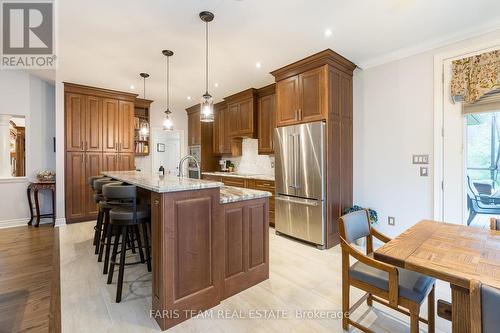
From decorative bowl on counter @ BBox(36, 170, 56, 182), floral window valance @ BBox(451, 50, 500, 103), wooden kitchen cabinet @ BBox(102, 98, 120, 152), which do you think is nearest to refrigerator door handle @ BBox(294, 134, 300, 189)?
floral window valance @ BBox(451, 50, 500, 103)

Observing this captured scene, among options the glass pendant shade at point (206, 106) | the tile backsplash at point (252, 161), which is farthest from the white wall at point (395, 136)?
the glass pendant shade at point (206, 106)

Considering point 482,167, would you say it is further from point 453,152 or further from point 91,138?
point 91,138

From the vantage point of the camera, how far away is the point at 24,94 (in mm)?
4473

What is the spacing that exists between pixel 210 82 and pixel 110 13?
7.28 feet

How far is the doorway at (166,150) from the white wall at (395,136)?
4454mm

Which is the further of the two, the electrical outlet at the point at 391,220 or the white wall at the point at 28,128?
the white wall at the point at 28,128

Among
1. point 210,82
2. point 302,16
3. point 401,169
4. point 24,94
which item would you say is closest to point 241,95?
point 210,82

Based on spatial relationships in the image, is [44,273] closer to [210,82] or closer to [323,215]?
[323,215]

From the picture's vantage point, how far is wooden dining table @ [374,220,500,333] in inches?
41.6

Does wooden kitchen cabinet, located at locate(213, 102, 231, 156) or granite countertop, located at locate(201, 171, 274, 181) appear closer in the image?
granite countertop, located at locate(201, 171, 274, 181)

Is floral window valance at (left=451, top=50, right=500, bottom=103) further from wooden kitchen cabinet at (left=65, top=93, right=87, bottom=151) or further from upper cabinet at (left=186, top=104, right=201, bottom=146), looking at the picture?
wooden kitchen cabinet at (left=65, top=93, right=87, bottom=151)

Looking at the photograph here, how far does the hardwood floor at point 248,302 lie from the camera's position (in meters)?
1.78

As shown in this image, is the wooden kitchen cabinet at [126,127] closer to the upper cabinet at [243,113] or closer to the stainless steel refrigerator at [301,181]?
the upper cabinet at [243,113]

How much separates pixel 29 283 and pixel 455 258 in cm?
351
